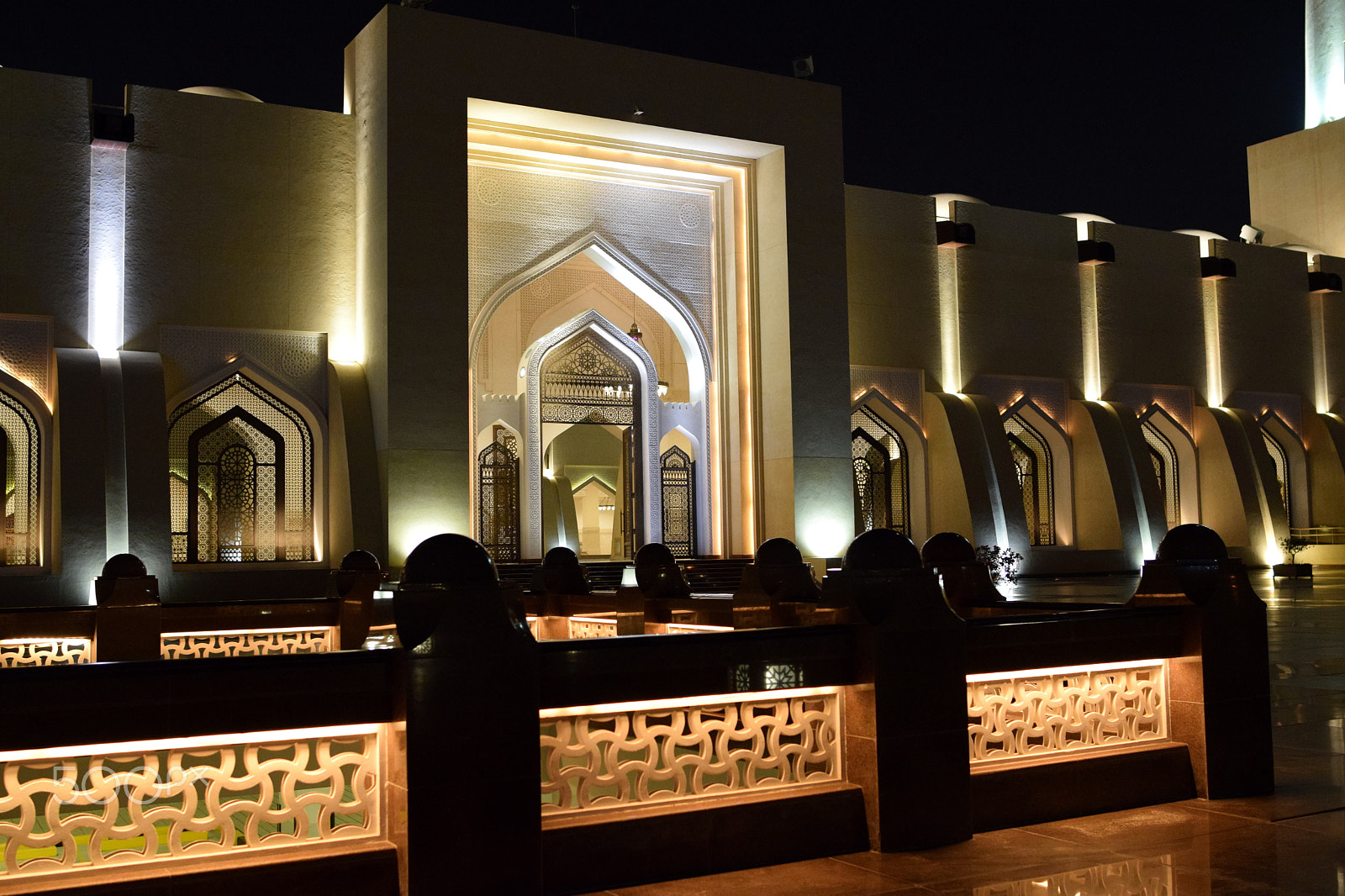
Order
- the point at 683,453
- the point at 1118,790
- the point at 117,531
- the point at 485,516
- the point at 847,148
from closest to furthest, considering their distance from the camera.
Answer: the point at 1118,790 → the point at 117,531 → the point at 485,516 → the point at 683,453 → the point at 847,148

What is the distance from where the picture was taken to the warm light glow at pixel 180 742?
2742 mm

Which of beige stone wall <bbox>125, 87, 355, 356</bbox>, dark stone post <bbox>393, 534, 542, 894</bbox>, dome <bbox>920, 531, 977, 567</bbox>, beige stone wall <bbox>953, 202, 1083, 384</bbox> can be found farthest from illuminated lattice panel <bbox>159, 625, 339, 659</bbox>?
beige stone wall <bbox>953, 202, 1083, 384</bbox>

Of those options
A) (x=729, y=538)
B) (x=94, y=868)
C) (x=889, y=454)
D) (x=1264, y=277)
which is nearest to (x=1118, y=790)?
(x=94, y=868)

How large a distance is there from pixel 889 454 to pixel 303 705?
1459 centimetres

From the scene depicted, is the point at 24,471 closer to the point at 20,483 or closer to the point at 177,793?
the point at 20,483

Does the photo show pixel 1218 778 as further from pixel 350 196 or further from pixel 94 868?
pixel 350 196

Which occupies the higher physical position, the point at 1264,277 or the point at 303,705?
the point at 1264,277

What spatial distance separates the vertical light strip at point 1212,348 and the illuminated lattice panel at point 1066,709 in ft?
55.6

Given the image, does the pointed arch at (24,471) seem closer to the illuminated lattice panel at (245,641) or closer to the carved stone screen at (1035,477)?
the illuminated lattice panel at (245,641)

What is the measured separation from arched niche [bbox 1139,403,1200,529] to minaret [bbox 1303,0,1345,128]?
8720 millimetres

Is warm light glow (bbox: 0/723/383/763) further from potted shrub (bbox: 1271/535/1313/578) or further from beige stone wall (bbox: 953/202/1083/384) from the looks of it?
potted shrub (bbox: 1271/535/1313/578)

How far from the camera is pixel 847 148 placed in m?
33.1

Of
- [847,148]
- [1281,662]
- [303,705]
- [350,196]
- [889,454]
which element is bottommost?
[1281,662]

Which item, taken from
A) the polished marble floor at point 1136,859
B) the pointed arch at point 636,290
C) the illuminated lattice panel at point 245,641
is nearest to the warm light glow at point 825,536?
the pointed arch at point 636,290
